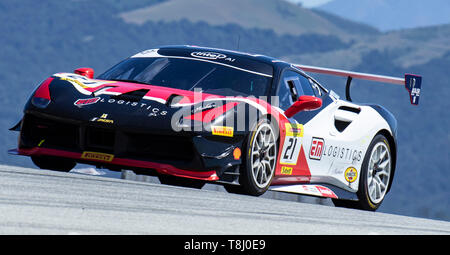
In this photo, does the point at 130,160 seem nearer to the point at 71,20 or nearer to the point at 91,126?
the point at 91,126

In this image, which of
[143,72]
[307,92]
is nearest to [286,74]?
[307,92]

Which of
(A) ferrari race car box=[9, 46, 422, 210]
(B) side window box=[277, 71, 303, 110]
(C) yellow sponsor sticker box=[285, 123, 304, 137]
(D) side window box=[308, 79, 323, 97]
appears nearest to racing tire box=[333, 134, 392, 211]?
(A) ferrari race car box=[9, 46, 422, 210]

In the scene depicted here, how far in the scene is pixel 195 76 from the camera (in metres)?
7.75

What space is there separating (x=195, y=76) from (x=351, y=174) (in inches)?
78.8

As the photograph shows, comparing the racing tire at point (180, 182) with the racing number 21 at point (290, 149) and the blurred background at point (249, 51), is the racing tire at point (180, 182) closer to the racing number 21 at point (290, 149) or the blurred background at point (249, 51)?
the racing number 21 at point (290, 149)

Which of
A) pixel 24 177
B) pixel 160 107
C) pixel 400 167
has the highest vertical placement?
pixel 160 107

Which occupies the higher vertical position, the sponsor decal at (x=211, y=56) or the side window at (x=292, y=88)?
the sponsor decal at (x=211, y=56)

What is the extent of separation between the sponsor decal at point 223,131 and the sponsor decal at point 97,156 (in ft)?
2.62

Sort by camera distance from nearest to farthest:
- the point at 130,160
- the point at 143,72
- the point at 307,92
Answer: the point at 130,160 → the point at 143,72 → the point at 307,92

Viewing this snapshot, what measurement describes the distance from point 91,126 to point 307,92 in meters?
2.58

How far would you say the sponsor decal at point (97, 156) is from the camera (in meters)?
6.71

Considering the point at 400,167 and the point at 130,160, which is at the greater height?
the point at 130,160

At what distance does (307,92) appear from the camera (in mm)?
8547

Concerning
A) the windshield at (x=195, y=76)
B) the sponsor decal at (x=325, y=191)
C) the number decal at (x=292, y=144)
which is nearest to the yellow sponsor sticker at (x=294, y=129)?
the number decal at (x=292, y=144)
